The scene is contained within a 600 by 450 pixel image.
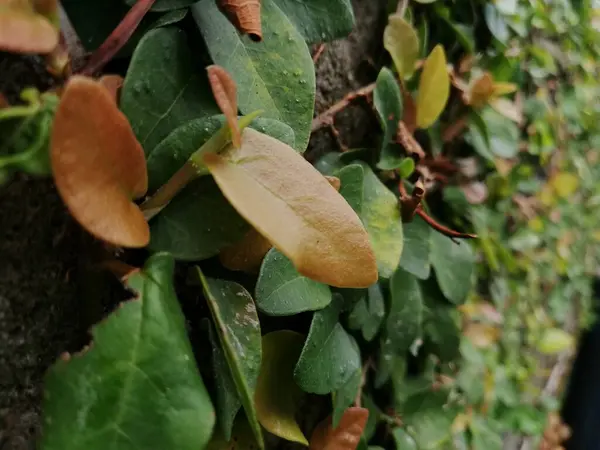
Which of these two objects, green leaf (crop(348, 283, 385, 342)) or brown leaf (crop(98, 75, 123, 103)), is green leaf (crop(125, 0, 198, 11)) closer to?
brown leaf (crop(98, 75, 123, 103))

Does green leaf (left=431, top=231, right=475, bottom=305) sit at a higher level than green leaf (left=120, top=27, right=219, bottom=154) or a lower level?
lower

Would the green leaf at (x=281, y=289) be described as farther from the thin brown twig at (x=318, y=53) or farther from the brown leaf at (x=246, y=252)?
the thin brown twig at (x=318, y=53)

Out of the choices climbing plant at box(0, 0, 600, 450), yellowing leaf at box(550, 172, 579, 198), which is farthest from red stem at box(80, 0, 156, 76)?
yellowing leaf at box(550, 172, 579, 198)

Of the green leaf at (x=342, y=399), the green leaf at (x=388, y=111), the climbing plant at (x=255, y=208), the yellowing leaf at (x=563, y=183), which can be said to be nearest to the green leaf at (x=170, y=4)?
the climbing plant at (x=255, y=208)

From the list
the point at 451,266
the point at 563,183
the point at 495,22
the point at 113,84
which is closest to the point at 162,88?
the point at 113,84

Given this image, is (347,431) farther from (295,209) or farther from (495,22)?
(495,22)

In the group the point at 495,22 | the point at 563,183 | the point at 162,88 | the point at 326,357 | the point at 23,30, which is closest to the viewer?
the point at 23,30

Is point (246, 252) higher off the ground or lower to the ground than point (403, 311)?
higher
